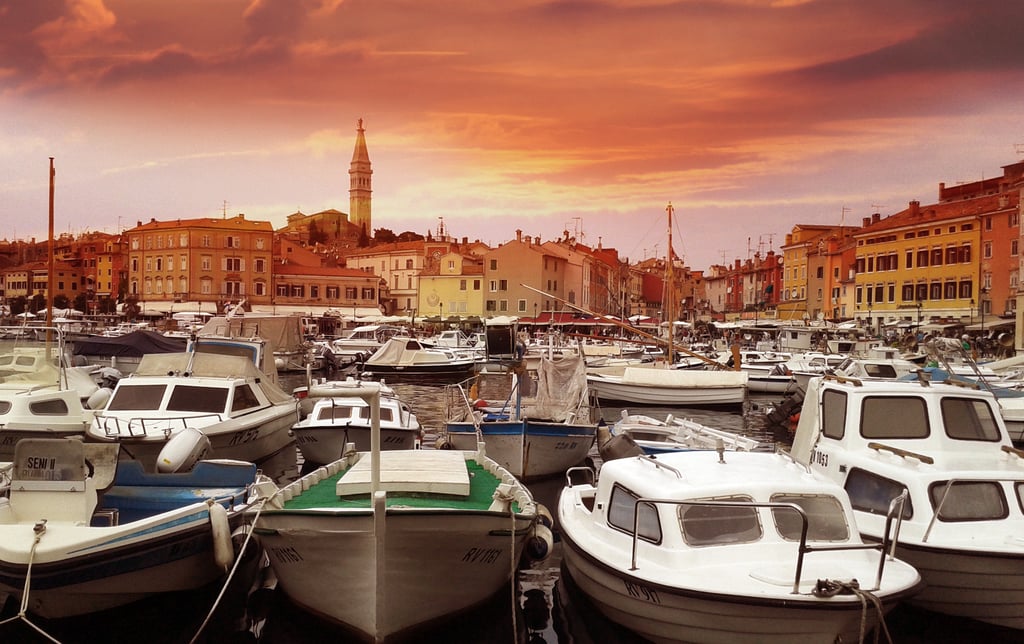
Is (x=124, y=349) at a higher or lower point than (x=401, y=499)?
lower

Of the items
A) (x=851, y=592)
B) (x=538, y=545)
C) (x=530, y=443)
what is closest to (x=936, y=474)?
(x=851, y=592)

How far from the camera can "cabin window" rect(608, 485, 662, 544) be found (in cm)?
966

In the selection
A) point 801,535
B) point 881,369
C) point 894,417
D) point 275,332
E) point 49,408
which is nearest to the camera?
point 801,535

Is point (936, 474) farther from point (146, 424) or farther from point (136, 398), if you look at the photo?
point (136, 398)

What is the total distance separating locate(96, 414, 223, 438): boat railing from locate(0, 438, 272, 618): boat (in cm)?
567

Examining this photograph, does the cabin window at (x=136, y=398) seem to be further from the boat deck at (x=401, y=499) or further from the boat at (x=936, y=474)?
the boat at (x=936, y=474)

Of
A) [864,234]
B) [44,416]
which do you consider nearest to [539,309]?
[864,234]

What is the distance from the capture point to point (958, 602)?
10.2 m

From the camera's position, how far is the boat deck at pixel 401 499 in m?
10.3

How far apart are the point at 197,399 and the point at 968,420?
1509 cm

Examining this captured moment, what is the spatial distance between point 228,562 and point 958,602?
8.61m

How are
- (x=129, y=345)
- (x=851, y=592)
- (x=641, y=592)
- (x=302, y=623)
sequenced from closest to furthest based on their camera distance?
(x=851, y=592), (x=641, y=592), (x=302, y=623), (x=129, y=345)

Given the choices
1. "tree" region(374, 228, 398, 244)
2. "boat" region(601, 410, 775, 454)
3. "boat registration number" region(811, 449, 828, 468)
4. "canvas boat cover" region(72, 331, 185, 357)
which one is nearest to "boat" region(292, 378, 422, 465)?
"boat" region(601, 410, 775, 454)

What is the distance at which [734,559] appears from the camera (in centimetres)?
912
